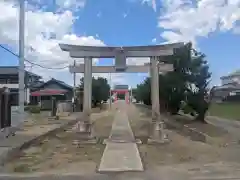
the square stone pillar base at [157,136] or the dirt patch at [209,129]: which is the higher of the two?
the square stone pillar base at [157,136]

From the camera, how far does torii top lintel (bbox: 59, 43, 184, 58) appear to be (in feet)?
70.9

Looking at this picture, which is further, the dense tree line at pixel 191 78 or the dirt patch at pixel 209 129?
the dense tree line at pixel 191 78

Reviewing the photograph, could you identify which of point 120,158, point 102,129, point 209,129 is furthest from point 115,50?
point 209,129

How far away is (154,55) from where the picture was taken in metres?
22.0

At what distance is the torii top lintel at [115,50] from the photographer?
2161cm

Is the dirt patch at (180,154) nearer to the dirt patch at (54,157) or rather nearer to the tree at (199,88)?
the dirt patch at (54,157)

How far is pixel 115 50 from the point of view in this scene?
2180 cm

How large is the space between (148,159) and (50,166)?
11.5 ft

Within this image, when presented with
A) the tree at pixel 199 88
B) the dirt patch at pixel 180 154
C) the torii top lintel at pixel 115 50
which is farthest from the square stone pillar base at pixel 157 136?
the tree at pixel 199 88

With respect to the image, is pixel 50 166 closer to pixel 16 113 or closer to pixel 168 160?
pixel 168 160

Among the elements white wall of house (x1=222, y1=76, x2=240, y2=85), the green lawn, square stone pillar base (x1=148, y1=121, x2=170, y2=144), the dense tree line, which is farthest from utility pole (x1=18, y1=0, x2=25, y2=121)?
Answer: white wall of house (x1=222, y1=76, x2=240, y2=85)

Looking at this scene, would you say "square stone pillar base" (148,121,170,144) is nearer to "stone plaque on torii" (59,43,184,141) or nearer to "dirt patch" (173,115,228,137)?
"stone plaque on torii" (59,43,184,141)

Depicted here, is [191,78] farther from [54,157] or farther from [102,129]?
[54,157]

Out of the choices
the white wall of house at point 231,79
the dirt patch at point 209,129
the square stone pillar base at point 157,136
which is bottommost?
the dirt patch at point 209,129
